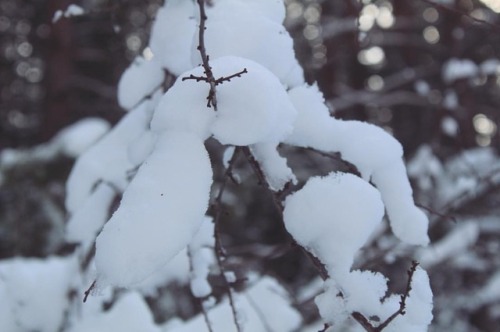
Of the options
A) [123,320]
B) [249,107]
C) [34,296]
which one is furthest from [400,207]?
[34,296]

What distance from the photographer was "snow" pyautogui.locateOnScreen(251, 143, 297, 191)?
1.07 m

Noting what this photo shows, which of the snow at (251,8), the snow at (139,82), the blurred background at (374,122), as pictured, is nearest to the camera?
the snow at (251,8)

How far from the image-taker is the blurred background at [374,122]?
3.96m

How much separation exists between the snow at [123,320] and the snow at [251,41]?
0.99 meters

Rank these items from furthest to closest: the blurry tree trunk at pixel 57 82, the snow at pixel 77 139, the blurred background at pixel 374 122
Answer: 1. the blurry tree trunk at pixel 57 82
2. the snow at pixel 77 139
3. the blurred background at pixel 374 122

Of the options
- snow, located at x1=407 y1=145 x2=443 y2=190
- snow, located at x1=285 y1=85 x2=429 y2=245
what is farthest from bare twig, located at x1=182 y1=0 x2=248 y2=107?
snow, located at x1=407 y1=145 x2=443 y2=190

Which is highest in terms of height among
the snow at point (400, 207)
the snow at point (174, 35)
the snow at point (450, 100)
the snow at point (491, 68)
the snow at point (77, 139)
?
the snow at point (174, 35)

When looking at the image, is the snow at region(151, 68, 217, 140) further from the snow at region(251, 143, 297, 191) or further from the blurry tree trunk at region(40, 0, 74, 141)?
the blurry tree trunk at region(40, 0, 74, 141)

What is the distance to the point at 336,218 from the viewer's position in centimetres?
97

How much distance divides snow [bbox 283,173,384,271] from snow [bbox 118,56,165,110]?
2.20 feet

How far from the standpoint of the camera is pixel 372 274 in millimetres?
978

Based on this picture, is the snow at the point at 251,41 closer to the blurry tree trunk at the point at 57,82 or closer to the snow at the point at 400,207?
the snow at the point at 400,207

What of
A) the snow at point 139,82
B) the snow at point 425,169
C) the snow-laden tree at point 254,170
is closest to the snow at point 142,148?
the snow-laden tree at point 254,170

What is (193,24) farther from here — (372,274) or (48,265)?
(48,265)
